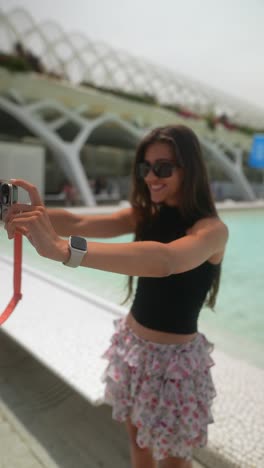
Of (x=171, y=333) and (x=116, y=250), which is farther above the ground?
(x=116, y=250)

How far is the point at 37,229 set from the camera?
2.67 feet

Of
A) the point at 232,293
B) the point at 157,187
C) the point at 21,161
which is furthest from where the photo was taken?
the point at 21,161

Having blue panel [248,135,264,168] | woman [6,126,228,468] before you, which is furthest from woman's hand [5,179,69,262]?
blue panel [248,135,264,168]

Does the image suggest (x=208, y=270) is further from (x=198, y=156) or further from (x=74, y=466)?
(x=74, y=466)

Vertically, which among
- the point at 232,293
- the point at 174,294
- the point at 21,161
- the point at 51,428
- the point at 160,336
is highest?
the point at 174,294

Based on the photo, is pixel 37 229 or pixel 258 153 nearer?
pixel 37 229

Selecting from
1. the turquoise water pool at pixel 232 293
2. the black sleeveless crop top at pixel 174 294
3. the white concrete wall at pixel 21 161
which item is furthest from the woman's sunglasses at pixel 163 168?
the white concrete wall at pixel 21 161

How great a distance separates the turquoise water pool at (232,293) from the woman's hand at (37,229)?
3.36 ft

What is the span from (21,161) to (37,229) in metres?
14.1

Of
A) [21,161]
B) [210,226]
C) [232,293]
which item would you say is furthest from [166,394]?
[21,161]

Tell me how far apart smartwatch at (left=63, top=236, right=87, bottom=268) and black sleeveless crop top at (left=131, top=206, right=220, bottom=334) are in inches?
18.6

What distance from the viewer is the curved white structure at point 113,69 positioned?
21.6m

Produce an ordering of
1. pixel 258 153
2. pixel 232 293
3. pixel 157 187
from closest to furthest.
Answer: pixel 157 187 < pixel 232 293 < pixel 258 153

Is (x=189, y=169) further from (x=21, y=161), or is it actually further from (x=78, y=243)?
(x=21, y=161)
